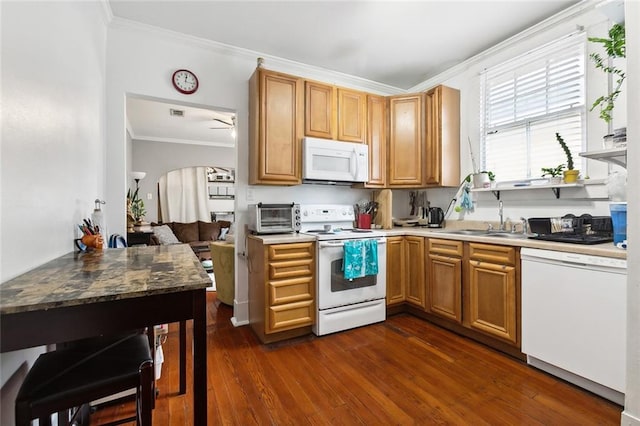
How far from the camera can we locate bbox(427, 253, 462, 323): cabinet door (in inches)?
102

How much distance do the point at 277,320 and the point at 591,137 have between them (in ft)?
9.48

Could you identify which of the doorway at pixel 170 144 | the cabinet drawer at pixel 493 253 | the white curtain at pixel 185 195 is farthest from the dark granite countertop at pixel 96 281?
the white curtain at pixel 185 195

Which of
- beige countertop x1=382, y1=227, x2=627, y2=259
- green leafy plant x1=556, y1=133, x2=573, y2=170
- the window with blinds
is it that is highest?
the window with blinds

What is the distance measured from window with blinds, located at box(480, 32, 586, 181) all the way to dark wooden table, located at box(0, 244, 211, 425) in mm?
2977

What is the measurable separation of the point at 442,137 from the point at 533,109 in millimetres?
812

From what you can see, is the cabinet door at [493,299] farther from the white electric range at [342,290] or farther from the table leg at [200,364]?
the table leg at [200,364]

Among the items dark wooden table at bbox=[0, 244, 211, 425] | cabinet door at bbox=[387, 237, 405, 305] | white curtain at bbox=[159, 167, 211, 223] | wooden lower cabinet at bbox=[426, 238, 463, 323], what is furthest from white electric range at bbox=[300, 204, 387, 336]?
white curtain at bbox=[159, 167, 211, 223]

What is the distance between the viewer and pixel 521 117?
2832mm

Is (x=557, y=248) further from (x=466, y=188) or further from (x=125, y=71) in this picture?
(x=125, y=71)

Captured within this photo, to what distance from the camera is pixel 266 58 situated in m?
3.14

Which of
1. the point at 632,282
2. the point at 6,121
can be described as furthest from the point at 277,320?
the point at 632,282

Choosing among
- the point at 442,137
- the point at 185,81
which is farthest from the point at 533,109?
the point at 185,81

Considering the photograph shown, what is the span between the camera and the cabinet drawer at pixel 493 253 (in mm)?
2197

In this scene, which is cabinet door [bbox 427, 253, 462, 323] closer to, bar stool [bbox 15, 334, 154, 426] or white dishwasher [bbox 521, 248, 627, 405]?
white dishwasher [bbox 521, 248, 627, 405]
